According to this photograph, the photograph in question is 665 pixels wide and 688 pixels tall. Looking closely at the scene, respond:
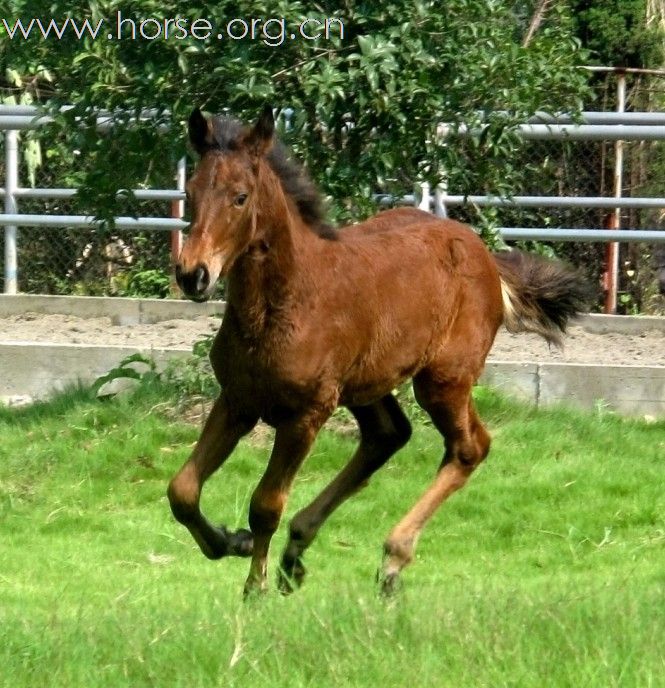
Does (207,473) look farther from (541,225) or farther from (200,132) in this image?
(541,225)

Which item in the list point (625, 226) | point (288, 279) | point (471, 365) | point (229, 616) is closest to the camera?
point (229, 616)

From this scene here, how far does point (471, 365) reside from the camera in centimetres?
717

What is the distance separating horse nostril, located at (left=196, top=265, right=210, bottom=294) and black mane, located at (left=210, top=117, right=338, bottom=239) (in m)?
0.70

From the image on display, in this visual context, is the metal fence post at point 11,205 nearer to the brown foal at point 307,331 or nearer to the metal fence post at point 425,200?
the metal fence post at point 425,200

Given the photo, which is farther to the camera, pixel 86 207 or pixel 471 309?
pixel 86 207

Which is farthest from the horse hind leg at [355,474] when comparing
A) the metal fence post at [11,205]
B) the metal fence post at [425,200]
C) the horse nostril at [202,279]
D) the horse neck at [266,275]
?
the metal fence post at [11,205]

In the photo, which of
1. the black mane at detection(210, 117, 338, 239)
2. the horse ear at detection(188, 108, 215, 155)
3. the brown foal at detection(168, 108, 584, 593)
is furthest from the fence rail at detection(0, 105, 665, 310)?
the horse ear at detection(188, 108, 215, 155)

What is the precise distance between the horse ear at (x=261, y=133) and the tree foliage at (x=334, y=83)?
6.12 feet

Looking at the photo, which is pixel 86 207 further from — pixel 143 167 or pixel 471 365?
pixel 471 365

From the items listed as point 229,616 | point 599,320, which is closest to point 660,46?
point 599,320

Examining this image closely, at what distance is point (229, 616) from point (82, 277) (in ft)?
27.7

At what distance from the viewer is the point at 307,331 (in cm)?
609

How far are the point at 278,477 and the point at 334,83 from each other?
2.59 m

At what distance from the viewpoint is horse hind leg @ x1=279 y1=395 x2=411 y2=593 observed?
258 inches
